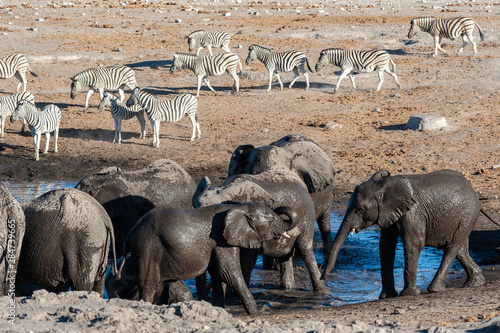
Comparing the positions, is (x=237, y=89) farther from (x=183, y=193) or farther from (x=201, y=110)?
(x=183, y=193)

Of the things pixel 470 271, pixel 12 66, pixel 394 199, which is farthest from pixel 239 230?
pixel 12 66

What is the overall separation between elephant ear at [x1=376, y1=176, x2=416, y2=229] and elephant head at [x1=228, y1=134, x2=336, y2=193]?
1750 mm

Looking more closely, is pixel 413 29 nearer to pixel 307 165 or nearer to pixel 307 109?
pixel 307 109

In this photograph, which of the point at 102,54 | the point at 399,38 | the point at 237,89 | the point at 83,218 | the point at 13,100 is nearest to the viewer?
the point at 83,218

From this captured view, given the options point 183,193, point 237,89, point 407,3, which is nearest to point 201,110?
point 237,89

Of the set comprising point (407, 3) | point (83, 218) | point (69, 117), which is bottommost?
point (69, 117)

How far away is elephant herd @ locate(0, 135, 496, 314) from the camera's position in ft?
23.4

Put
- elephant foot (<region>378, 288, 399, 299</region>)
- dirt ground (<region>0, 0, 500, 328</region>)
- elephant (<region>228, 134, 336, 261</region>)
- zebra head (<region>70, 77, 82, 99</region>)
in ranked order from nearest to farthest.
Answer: elephant foot (<region>378, 288, 399, 299</region>)
elephant (<region>228, 134, 336, 261</region>)
dirt ground (<region>0, 0, 500, 328</region>)
zebra head (<region>70, 77, 82, 99</region>)

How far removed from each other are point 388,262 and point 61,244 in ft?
11.8

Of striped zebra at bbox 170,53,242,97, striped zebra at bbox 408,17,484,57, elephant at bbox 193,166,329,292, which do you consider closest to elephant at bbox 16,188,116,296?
elephant at bbox 193,166,329,292

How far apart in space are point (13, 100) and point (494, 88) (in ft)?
41.1

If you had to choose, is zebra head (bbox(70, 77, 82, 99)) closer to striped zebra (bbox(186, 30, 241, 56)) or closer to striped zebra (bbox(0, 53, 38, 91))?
striped zebra (bbox(0, 53, 38, 91))

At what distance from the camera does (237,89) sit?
69.9 ft

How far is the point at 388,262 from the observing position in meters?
8.25
